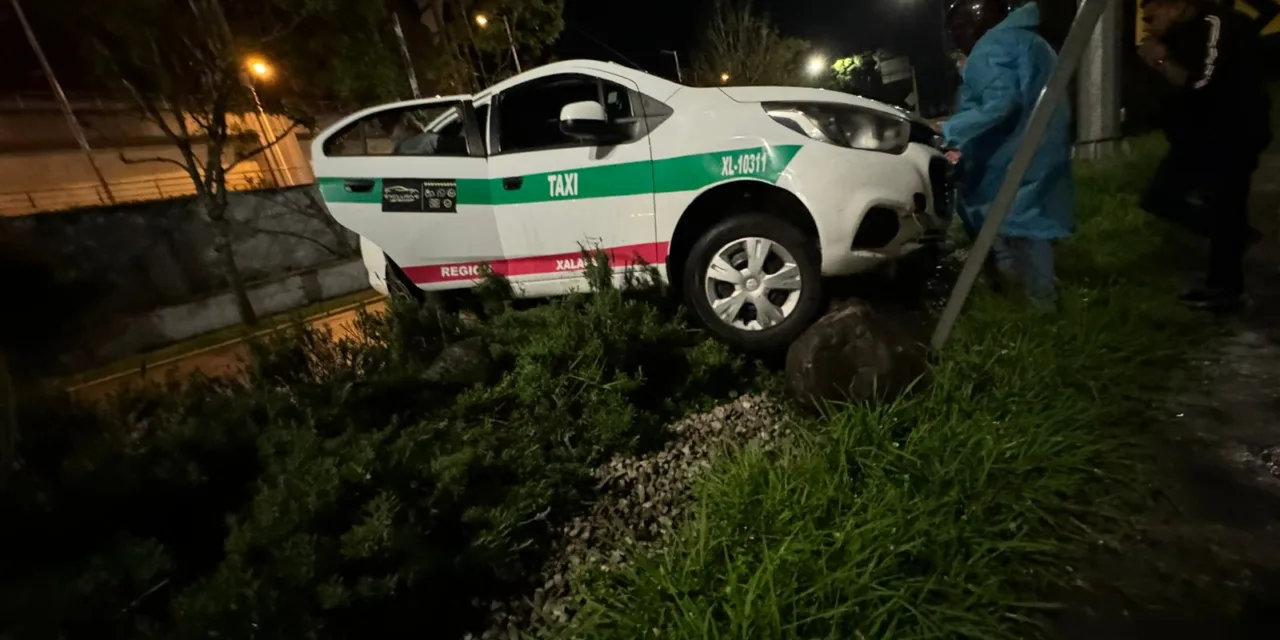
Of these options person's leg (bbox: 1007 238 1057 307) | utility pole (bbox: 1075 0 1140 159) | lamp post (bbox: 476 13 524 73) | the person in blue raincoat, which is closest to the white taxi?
the person in blue raincoat

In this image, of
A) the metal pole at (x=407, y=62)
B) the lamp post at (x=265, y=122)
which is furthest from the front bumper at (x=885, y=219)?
the metal pole at (x=407, y=62)

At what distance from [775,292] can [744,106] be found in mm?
972

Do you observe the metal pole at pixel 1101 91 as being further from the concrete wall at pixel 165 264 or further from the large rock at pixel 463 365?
Answer: the concrete wall at pixel 165 264

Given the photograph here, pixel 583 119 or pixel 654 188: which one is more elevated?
pixel 583 119

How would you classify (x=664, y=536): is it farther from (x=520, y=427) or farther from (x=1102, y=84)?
(x=1102, y=84)

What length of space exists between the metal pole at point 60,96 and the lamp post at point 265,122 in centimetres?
313

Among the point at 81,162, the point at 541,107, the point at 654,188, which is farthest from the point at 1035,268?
the point at 81,162

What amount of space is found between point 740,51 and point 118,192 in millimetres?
14166

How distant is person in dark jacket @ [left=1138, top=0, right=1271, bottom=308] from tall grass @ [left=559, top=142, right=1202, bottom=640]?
2.13 ft

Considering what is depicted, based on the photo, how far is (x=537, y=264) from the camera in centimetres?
391

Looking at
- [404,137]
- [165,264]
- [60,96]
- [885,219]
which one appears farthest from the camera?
[60,96]

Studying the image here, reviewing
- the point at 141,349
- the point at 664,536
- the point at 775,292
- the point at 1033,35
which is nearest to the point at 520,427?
the point at 664,536

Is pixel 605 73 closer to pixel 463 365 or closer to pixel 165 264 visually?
pixel 463 365

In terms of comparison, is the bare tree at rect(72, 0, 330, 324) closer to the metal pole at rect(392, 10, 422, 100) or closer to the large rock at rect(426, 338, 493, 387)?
the metal pole at rect(392, 10, 422, 100)
